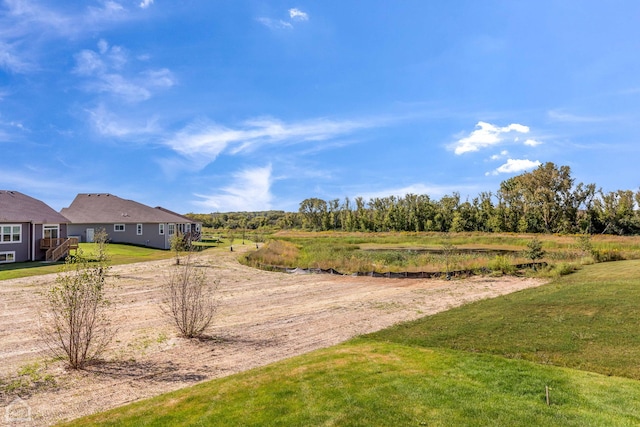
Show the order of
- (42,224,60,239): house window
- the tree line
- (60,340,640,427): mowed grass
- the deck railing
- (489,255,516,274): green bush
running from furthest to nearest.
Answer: the tree line < (42,224,60,239): house window < the deck railing < (489,255,516,274): green bush < (60,340,640,427): mowed grass

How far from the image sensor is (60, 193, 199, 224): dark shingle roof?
34.6 m

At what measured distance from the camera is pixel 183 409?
498 centimetres

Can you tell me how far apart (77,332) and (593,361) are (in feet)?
29.9

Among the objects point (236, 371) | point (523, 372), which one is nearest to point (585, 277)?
point (523, 372)

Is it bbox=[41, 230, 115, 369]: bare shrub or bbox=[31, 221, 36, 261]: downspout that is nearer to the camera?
bbox=[41, 230, 115, 369]: bare shrub

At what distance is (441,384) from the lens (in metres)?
5.54

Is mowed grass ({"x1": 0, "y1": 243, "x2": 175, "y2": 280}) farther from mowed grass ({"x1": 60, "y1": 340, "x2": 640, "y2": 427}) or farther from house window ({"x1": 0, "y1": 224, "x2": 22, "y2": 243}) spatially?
mowed grass ({"x1": 60, "y1": 340, "x2": 640, "y2": 427})

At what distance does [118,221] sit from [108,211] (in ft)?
7.60

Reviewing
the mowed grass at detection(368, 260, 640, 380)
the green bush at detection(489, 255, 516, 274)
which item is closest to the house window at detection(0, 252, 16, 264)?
the mowed grass at detection(368, 260, 640, 380)

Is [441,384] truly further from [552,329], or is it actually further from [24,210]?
[24,210]

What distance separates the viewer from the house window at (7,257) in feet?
72.9

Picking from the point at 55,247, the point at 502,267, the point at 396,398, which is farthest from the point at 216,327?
the point at 55,247

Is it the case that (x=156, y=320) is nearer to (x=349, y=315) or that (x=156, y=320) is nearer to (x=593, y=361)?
(x=349, y=315)

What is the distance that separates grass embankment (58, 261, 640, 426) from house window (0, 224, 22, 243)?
22930 mm
